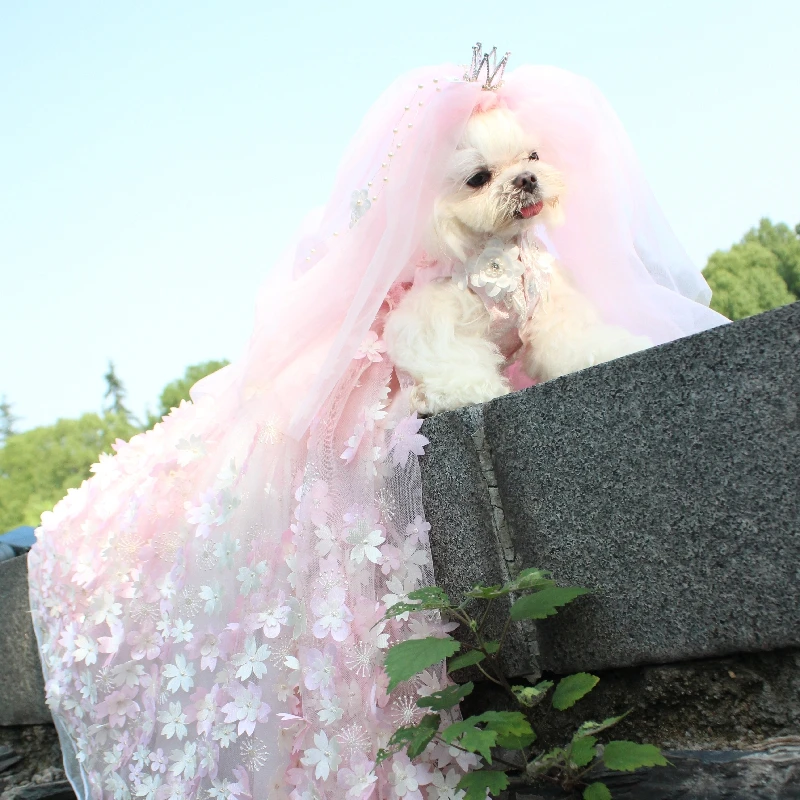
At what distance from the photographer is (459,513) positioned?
5.46 feet

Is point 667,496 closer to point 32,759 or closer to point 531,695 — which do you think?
point 531,695

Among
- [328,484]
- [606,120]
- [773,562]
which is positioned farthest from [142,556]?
[606,120]

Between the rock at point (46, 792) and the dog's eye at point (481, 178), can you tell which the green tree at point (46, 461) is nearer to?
the rock at point (46, 792)

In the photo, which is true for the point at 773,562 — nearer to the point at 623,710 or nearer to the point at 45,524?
the point at 623,710

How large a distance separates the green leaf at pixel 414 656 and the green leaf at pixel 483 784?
0.65 ft

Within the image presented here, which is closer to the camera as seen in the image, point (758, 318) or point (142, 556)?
point (758, 318)

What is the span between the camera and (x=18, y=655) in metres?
3.09

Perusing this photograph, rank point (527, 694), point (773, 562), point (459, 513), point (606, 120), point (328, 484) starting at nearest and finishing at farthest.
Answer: point (773, 562)
point (527, 694)
point (459, 513)
point (328, 484)
point (606, 120)

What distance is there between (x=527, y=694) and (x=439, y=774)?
0.32 meters

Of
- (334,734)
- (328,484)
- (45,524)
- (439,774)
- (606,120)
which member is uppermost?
(606,120)

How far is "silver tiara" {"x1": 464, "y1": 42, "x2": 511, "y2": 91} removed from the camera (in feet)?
6.95

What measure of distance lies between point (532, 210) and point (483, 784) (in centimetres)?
139

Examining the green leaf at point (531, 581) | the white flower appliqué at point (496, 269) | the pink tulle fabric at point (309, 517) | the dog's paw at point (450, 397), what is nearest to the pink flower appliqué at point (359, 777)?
the pink tulle fabric at point (309, 517)

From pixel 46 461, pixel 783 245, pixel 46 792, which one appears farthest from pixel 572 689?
pixel 46 461
